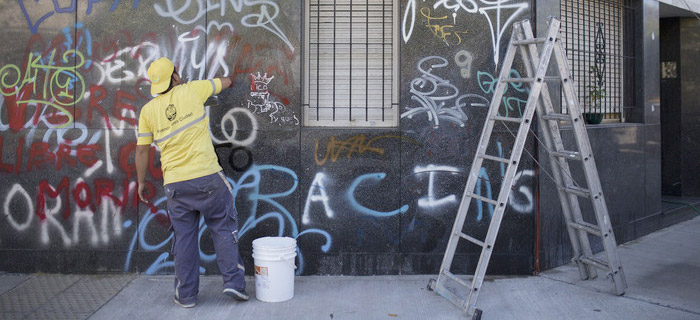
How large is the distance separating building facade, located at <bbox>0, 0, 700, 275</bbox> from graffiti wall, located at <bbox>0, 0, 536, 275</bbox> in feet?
0.04

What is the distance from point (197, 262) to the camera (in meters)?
5.25

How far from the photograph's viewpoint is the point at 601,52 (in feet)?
25.2

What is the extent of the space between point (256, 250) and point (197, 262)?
1.64ft

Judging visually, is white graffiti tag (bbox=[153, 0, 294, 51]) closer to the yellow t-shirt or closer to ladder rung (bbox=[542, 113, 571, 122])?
the yellow t-shirt

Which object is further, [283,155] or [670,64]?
[670,64]

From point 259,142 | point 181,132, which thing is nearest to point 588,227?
point 259,142

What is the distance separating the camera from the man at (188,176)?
5051 millimetres

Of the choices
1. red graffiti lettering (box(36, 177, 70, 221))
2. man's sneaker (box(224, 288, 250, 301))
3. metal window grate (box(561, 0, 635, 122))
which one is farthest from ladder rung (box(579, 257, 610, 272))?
red graffiti lettering (box(36, 177, 70, 221))

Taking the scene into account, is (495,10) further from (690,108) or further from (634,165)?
(690,108)

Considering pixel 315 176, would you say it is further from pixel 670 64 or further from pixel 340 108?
pixel 670 64

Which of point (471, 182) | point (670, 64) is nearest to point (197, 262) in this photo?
point (471, 182)

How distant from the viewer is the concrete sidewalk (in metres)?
4.96

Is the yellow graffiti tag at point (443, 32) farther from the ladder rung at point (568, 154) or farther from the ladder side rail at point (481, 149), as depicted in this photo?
the ladder rung at point (568, 154)

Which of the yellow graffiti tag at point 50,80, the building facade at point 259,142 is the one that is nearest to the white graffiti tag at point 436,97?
the building facade at point 259,142
